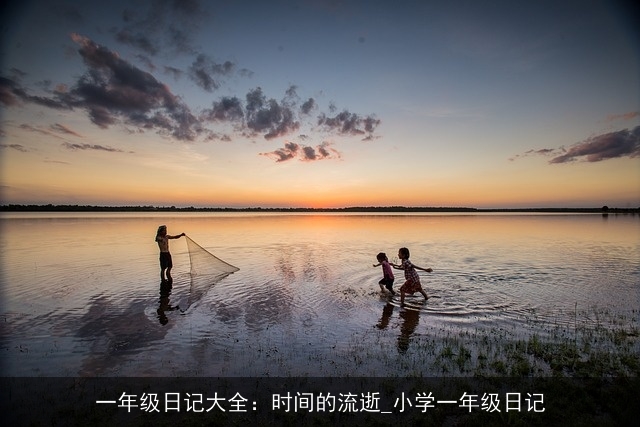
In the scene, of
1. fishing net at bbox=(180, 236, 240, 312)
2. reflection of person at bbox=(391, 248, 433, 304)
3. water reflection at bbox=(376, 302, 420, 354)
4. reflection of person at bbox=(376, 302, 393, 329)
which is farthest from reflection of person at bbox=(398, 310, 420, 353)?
fishing net at bbox=(180, 236, 240, 312)

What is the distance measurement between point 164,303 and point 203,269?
5.00m

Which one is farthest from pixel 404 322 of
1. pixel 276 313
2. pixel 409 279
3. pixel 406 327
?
pixel 276 313

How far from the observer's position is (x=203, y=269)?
20.1 m

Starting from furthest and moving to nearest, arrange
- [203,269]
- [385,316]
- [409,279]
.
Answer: [203,269]
[409,279]
[385,316]

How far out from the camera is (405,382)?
8008 mm

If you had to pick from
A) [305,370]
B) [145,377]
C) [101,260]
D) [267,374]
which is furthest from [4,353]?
[101,260]

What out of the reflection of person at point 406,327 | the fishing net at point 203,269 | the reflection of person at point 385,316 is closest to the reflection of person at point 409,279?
the reflection of person at point 385,316

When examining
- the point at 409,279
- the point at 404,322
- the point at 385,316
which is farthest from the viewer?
the point at 409,279

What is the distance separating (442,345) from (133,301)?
1280 cm

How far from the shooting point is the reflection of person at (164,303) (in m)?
13.0

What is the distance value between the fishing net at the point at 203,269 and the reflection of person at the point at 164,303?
45.5 inches

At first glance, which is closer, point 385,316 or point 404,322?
point 404,322

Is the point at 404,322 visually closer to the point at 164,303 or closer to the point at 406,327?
the point at 406,327

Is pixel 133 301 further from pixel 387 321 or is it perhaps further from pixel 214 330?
pixel 387 321
